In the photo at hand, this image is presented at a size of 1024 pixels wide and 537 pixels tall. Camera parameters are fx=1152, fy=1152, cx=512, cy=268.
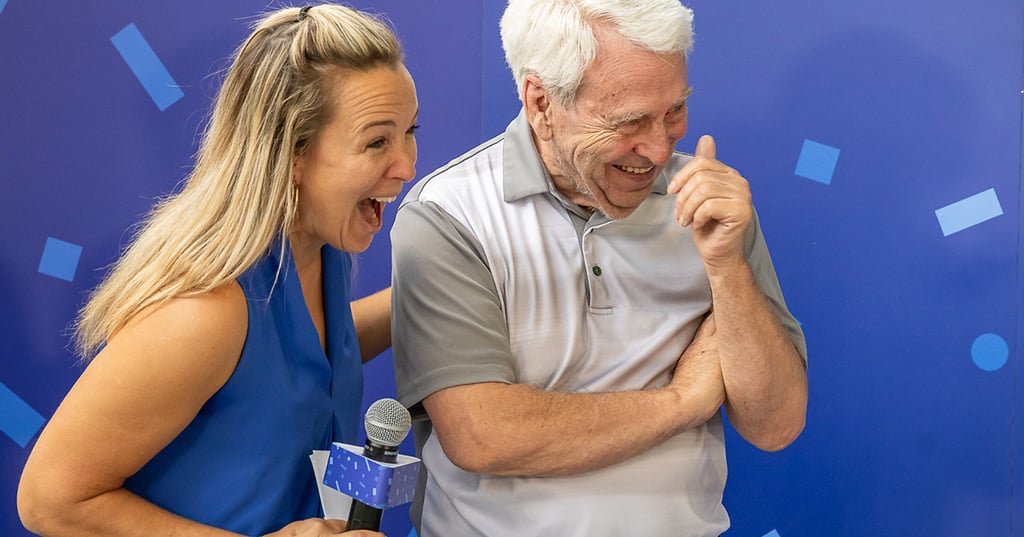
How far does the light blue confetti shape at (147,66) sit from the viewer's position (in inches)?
89.4

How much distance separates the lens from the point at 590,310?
170 cm

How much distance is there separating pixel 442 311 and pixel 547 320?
0.16m

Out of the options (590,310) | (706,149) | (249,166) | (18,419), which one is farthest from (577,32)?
(18,419)

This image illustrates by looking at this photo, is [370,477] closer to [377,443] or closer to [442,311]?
[377,443]

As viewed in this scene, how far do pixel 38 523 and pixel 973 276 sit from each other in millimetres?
1737

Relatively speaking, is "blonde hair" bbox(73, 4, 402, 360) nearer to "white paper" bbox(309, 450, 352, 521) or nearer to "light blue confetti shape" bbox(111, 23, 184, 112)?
"white paper" bbox(309, 450, 352, 521)

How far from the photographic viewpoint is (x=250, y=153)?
1.41 m

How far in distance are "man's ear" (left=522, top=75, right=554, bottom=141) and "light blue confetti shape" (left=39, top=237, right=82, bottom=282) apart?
1.03m

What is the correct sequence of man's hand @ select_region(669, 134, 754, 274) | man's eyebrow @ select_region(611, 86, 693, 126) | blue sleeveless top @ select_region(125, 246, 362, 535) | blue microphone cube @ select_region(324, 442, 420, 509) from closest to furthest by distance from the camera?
blue microphone cube @ select_region(324, 442, 420, 509) → blue sleeveless top @ select_region(125, 246, 362, 535) → man's hand @ select_region(669, 134, 754, 274) → man's eyebrow @ select_region(611, 86, 693, 126)

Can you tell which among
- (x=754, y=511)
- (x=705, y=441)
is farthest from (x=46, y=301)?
(x=754, y=511)

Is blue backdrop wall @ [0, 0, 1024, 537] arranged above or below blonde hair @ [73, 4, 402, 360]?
A: below

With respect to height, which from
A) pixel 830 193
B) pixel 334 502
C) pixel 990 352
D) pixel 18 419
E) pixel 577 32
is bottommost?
pixel 990 352

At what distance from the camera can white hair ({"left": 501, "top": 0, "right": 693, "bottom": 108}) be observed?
1.65 metres

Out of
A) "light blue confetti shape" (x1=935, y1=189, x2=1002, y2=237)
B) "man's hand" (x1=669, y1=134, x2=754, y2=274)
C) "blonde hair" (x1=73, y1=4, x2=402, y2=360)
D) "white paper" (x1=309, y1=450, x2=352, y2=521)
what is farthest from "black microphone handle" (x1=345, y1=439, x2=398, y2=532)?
"light blue confetti shape" (x1=935, y1=189, x2=1002, y2=237)
